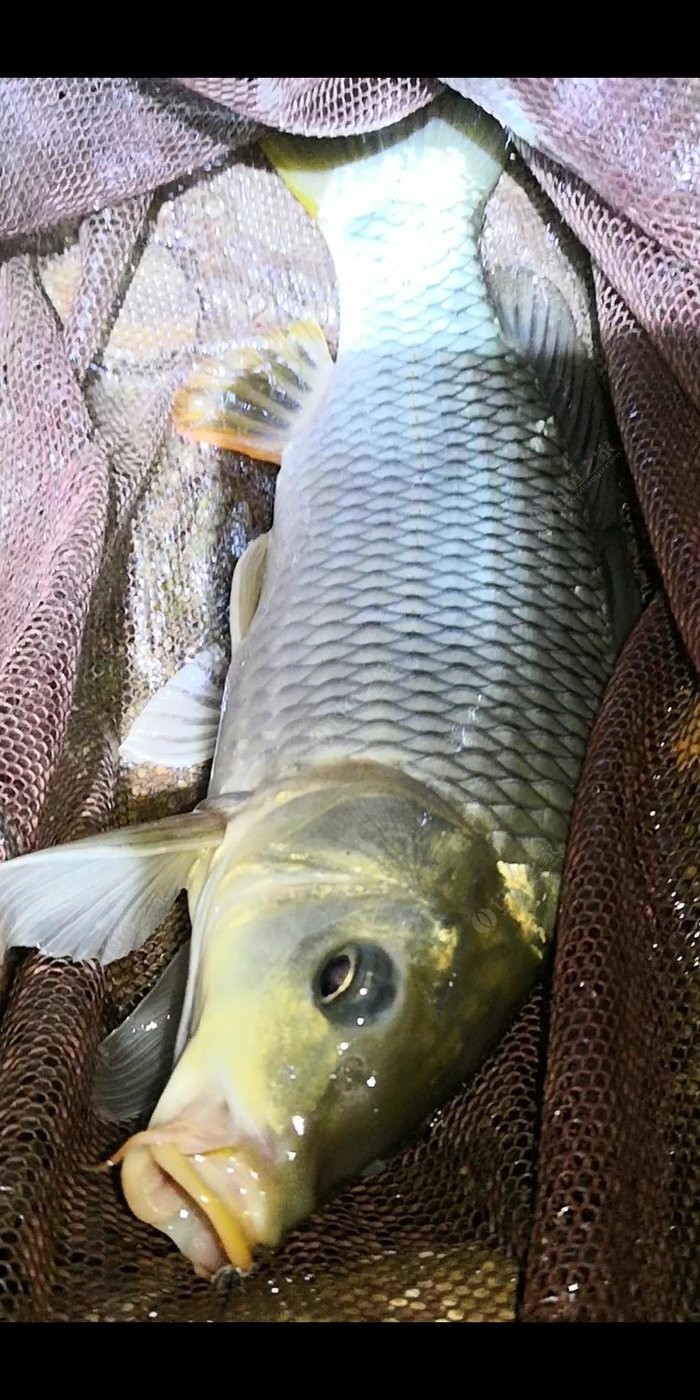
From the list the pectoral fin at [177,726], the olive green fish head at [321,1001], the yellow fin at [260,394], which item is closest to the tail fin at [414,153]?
the yellow fin at [260,394]

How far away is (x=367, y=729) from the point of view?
1189 mm

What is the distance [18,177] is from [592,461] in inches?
32.7

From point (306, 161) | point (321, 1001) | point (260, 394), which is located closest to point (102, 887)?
point (321, 1001)

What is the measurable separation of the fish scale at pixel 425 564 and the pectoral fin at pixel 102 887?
12 centimetres

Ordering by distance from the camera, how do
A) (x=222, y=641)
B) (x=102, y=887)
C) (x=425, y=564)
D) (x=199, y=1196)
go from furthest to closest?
(x=222, y=641)
(x=425, y=564)
(x=102, y=887)
(x=199, y=1196)

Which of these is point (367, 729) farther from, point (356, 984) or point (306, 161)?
point (306, 161)

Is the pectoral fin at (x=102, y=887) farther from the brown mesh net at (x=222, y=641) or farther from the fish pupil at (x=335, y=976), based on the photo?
the fish pupil at (x=335, y=976)

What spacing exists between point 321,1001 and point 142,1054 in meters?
0.28

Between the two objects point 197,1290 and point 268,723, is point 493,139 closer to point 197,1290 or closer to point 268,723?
point 268,723

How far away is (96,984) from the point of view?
120 cm

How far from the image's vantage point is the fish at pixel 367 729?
3.25 feet

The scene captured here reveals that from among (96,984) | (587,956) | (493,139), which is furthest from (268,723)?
(493,139)

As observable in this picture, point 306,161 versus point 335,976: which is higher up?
point 306,161
